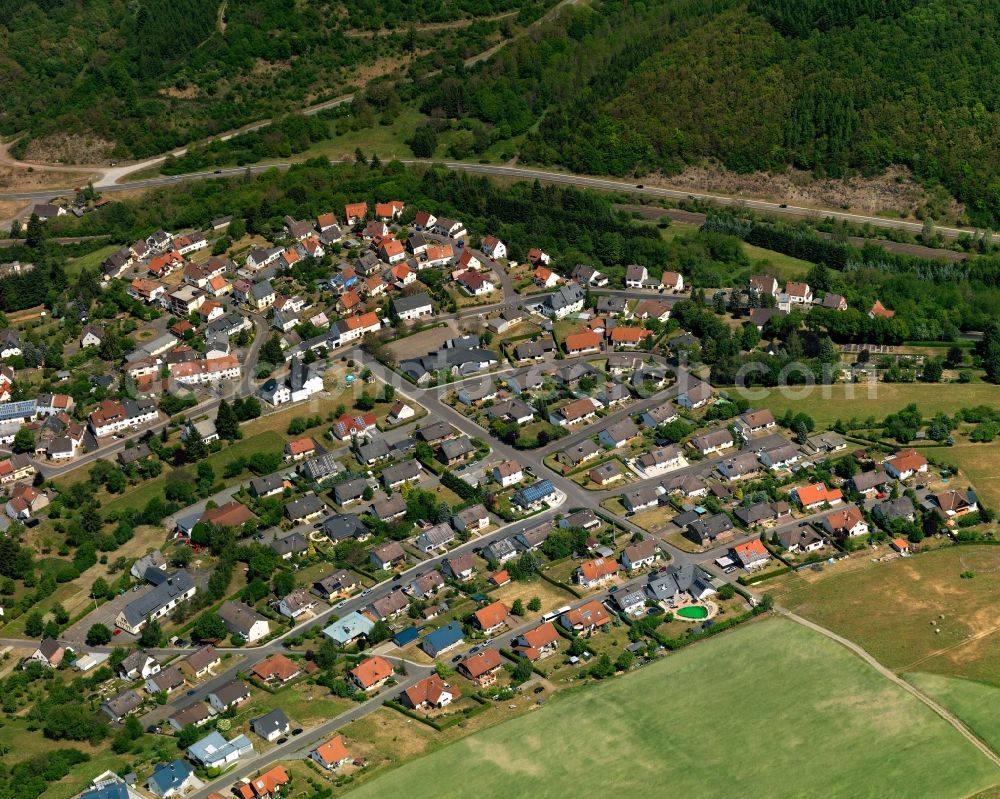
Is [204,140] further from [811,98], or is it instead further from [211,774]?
[211,774]

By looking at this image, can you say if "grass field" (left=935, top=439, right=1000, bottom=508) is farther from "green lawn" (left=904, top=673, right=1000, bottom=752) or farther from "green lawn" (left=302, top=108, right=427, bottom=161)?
"green lawn" (left=302, top=108, right=427, bottom=161)

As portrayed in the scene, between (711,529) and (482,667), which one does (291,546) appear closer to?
(482,667)

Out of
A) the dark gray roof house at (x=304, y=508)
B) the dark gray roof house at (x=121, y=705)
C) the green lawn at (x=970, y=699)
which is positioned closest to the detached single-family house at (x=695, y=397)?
the dark gray roof house at (x=304, y=508)

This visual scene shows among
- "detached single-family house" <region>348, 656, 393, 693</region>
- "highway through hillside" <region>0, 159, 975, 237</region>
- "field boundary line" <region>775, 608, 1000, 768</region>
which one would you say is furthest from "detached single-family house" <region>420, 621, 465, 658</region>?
"highway through hillside" <region>0, 159, 975, 237</region>

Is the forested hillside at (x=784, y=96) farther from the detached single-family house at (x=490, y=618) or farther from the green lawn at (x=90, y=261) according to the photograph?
the detached single-family house at (x=490, y=618)

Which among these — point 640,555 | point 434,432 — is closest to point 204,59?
point 434,432
